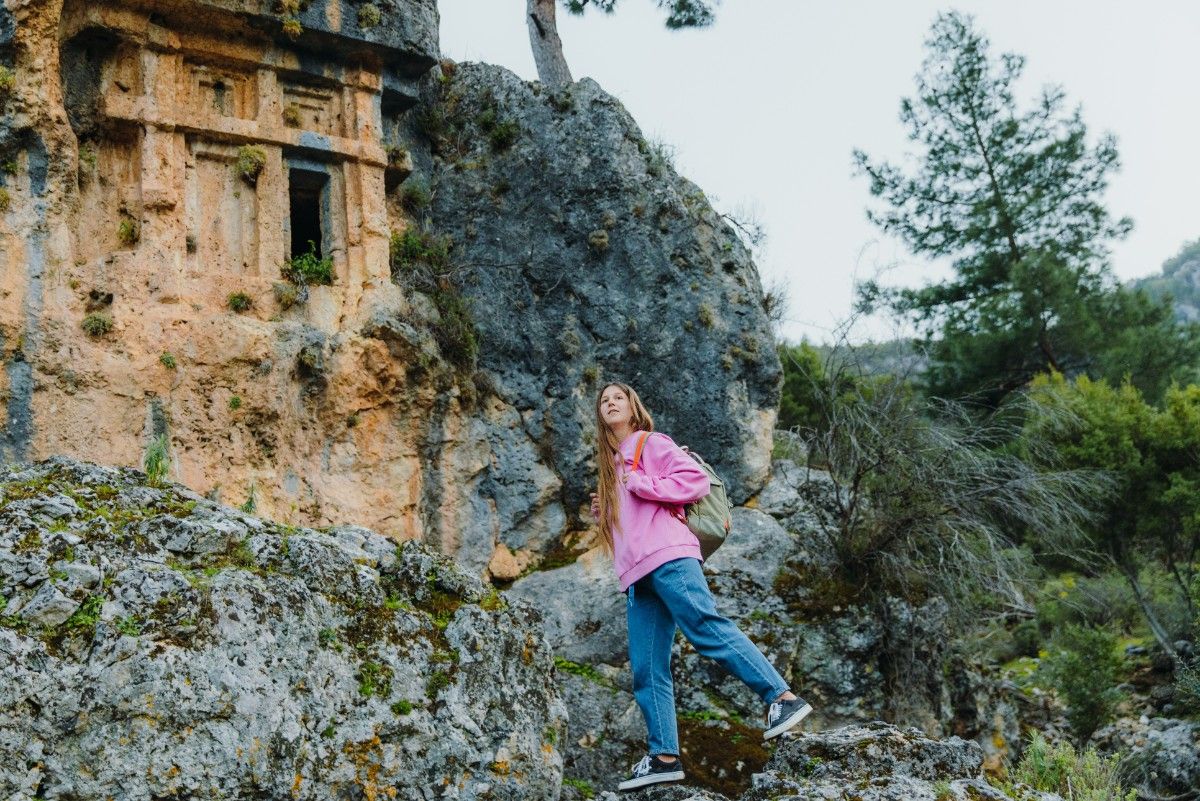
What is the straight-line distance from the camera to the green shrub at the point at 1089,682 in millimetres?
13023

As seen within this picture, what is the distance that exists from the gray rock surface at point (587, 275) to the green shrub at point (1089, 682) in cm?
461

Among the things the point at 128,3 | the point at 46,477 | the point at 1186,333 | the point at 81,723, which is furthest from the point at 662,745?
the point at 1186,333

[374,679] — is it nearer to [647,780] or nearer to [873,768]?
[647,780]

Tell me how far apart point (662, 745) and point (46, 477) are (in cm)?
319

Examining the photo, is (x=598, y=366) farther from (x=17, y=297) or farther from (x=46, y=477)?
(x=46, y=477)

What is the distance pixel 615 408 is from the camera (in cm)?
630

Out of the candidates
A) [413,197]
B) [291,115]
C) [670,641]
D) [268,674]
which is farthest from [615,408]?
[291,115]

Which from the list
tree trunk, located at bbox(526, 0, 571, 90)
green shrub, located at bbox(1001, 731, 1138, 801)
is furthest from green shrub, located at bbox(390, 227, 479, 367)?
green shrub, located at bbox(1001, 731, 1138, 801)

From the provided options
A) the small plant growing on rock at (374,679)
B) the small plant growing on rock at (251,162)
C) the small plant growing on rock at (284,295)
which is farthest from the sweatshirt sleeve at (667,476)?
the small plant growing on rock at (251,162)

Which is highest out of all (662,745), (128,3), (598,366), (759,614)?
(128,3)

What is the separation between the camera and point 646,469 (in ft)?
19.8

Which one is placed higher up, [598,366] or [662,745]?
[598,366]

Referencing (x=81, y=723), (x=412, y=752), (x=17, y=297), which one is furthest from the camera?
(x=17, y=297)

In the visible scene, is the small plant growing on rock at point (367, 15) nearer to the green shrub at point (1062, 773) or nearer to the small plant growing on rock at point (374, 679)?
the small plant growing on rock at point (374, 679)
